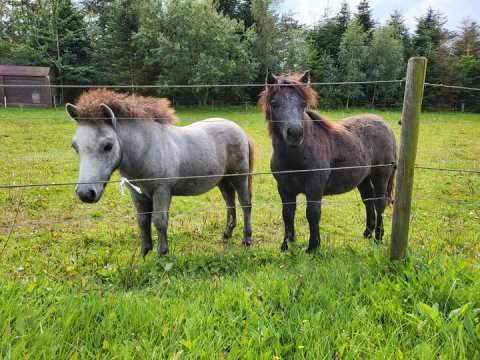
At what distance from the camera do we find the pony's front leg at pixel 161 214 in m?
3.84

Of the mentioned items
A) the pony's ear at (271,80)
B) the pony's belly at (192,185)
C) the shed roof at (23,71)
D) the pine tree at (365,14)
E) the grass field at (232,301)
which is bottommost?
the grass field at (232,301)

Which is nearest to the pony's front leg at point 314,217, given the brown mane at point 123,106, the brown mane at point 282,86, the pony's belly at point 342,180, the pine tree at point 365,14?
the pony's belly at point 342,180

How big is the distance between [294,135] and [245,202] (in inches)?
80.1

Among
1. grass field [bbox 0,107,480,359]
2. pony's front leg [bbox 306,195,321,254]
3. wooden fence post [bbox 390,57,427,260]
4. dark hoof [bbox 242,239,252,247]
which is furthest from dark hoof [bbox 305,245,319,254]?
dark hoof [bbox 242,239,252,247]

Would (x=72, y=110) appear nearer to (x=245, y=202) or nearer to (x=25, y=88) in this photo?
(x=245, y=202)

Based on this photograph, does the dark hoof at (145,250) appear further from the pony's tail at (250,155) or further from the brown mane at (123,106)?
the pony's tail at (250,155)

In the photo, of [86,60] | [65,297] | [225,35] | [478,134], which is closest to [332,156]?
[65,297]

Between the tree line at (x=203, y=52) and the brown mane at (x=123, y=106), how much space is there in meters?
22.2

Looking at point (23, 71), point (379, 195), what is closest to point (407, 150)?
point (379, 195)

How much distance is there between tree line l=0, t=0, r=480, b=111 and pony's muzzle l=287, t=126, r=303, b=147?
2307 cm

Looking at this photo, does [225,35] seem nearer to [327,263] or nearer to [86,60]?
[86,60]

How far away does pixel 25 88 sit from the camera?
27453 mm

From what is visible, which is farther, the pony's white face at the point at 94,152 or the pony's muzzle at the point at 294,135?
the pony's muzzle at the point at 294,135

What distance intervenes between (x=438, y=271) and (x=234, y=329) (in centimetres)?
181
